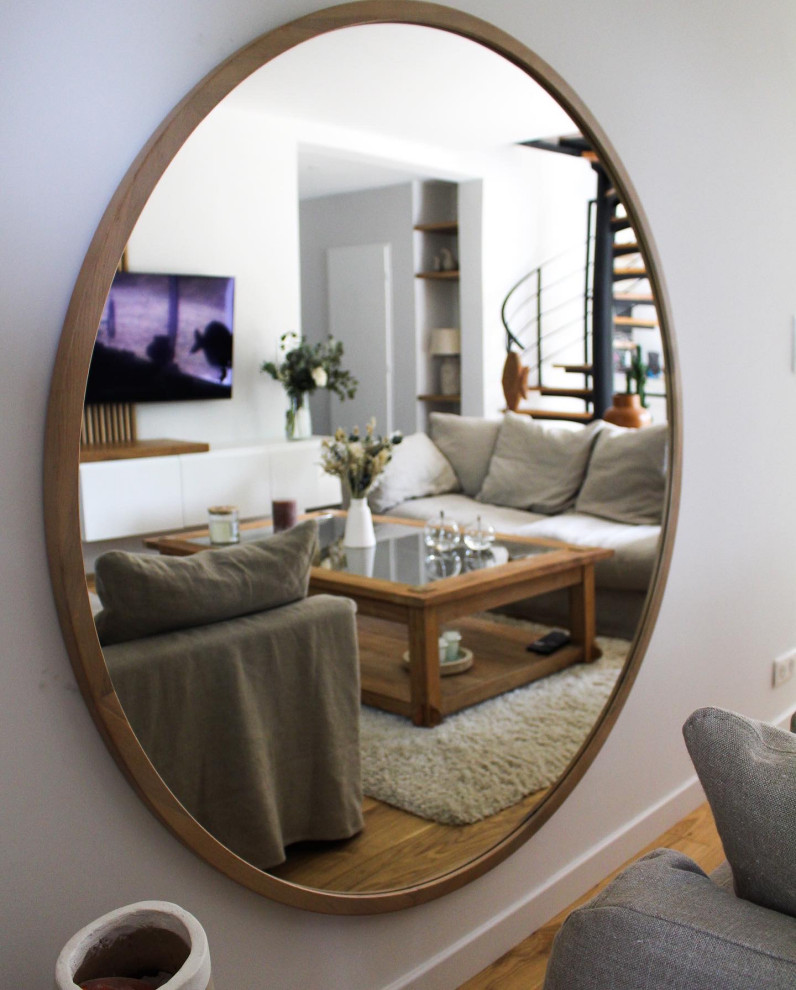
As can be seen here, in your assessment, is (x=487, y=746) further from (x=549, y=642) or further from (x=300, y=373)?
(x=300, y=373)

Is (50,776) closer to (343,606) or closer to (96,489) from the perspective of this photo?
(96,489)

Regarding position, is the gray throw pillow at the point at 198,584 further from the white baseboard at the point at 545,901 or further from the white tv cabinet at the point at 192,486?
the white baseboard at the point at 545,901

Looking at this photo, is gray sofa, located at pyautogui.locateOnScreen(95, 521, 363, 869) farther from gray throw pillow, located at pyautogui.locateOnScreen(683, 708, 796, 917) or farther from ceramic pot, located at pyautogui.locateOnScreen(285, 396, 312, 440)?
gray throw pillow, located at pyautogui.locateOnScreen(683, 708, 796, 917)

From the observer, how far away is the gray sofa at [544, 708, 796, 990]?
78cm

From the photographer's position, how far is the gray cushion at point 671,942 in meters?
0.77

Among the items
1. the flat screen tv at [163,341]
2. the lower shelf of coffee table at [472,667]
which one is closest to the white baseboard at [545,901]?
the lower shelf of coffee table at [472,667]

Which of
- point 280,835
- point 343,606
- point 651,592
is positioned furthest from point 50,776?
point 651,592

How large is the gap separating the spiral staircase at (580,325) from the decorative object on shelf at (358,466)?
72 centimetres

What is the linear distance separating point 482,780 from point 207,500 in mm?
915

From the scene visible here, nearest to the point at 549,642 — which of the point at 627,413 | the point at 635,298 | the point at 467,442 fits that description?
the point at 467,442

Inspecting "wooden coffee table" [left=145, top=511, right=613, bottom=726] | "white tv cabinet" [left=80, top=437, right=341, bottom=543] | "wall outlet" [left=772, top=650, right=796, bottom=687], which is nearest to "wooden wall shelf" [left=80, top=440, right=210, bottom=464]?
"white tv cabinet" [left=80, top=437, right=341, bottom=543]

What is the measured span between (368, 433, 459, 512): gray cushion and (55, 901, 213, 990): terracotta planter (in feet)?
3.63

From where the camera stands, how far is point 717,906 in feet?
2.75

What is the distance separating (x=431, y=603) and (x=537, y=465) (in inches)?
43.5
